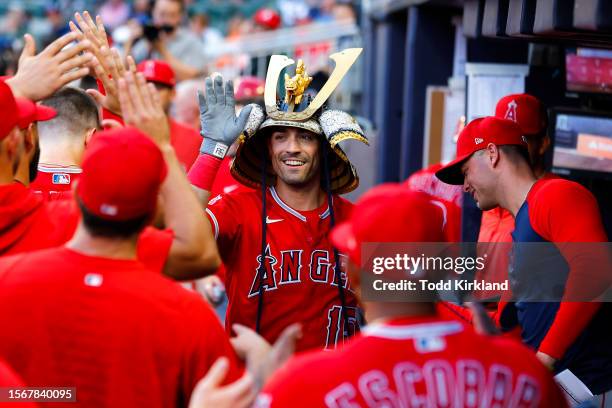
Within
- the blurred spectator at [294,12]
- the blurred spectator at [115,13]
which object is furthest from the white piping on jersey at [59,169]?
the blurred spectator at [115,13]

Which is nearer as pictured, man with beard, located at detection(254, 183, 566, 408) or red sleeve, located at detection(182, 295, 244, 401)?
man with beard, located at detection(254, 183, 566, 408)

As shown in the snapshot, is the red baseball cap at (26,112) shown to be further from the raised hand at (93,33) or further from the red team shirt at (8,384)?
the red team shirt at (8,384)

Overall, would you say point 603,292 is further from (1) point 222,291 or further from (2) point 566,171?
(1) point 222,291

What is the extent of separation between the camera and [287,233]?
4484 millimetres

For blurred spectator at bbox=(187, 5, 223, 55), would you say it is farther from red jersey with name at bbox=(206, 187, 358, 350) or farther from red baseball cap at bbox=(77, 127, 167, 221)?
red baseball cap at bbox=(77, 127, 167, 221)

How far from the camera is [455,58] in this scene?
8242 millimetres

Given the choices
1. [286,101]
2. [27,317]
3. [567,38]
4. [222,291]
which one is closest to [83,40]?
[286,101]

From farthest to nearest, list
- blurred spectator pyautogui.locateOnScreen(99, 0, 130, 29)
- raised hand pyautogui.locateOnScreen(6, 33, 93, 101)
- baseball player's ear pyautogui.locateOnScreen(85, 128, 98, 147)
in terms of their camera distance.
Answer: blurred spectator pyautogui.locateOnScreen(99, 0, 130, 29) → baseball player's ear pyautogui.locateOnScreen(85, 128, 98, 147) → raised hand pyautogui.locateOnScreen(6, 33, 93, 101)

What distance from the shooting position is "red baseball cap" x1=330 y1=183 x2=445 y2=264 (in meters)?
2.65

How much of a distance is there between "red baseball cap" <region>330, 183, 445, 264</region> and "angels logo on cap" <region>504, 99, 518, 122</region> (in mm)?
2669

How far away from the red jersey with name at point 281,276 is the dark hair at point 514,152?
97cm

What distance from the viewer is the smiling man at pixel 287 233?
4375 millimetres

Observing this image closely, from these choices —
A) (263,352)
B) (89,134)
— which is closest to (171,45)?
(89,134)

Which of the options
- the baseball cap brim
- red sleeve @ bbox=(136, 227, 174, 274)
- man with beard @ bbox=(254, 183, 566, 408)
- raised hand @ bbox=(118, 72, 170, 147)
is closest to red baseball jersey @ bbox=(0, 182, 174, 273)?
red sleeve @ bbox=(136, 227, 174, 274)
